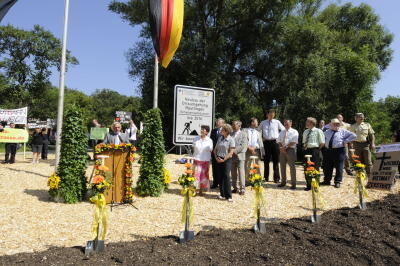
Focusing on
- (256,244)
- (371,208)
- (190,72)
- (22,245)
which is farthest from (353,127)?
(190,72)

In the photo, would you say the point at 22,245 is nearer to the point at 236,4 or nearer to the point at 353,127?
Result: the point at 353,127

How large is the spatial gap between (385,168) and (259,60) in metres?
13.8

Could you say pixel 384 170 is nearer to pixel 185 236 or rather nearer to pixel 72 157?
pixel 185 236

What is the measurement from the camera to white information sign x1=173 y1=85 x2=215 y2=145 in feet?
28.7

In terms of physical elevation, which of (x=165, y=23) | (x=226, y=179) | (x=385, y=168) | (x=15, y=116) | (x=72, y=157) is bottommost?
(x=226, y=179)

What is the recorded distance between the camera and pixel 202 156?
26.9 ft

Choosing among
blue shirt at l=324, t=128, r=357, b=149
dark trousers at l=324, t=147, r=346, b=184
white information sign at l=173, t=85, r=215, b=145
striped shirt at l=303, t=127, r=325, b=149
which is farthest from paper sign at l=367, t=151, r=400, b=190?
white information sign at l=173, t=85, r=215, b=145

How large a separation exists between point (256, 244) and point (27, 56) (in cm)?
3884

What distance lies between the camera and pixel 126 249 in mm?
4254

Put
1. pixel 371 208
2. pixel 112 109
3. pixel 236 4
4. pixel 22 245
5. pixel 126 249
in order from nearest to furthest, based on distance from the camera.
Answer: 1. pixel 126 249
2. pixel 22 245
3. pixel 371 208
4. pixel 236 4
5. pixel 112 109

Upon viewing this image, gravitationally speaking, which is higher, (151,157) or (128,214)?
(151,157)

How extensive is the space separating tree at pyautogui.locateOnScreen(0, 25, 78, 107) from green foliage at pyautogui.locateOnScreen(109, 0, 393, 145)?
18.7 metres

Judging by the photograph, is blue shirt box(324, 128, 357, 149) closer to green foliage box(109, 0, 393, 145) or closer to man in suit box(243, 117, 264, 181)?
man in suit box(243, 117, 264, 181)

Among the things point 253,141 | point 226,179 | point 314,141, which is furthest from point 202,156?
point 314,141
